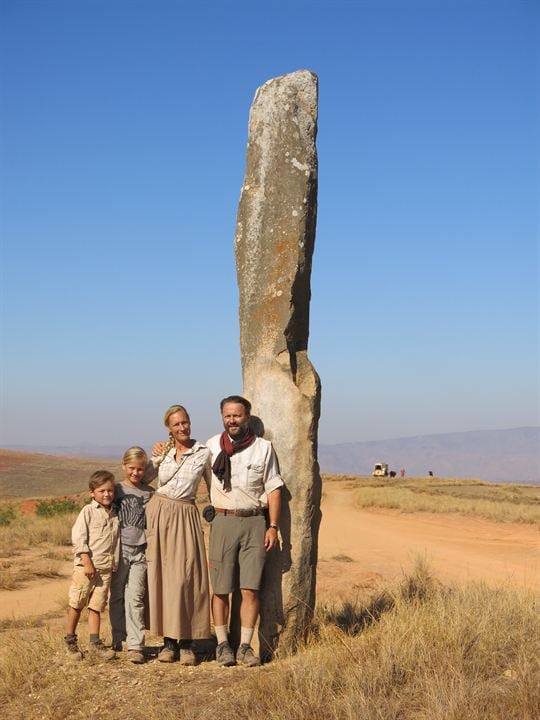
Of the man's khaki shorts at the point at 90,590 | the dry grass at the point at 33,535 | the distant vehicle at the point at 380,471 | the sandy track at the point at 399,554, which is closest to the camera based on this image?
the man's khaki shorts at the point at 90,590

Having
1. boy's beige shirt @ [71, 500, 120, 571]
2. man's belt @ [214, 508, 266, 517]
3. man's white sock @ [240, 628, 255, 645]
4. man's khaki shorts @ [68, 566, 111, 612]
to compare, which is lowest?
man's white sock @ [240, 628, 255, 645]

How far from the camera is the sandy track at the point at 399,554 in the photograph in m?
10.2

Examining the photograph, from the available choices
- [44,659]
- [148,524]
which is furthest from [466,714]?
[44,659]

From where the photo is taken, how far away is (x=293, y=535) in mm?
6168

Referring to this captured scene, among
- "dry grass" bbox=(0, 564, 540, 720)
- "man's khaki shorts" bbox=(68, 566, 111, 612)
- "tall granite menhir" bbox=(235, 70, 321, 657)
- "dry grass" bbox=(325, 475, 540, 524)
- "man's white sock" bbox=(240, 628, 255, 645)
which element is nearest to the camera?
"dry grass" bbox=(0, 564, 540, 720)

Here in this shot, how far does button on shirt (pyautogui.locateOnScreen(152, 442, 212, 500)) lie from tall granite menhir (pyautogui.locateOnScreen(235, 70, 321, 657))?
59 cm

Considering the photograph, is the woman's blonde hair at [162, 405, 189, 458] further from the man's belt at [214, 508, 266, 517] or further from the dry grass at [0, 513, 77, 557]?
the dry grass at [0, 513, 77, 557]

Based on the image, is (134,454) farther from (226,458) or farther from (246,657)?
(246,657)

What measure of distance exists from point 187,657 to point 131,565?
0.81 meters

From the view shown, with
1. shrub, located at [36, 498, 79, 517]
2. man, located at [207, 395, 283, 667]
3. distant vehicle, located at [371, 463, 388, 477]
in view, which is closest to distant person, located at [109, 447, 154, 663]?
man, located at [207, 395, 283, 667]

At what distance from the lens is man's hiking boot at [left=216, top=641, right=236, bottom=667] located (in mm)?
5789

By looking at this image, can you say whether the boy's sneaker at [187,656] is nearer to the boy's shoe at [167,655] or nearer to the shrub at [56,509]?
the boy's shoe at [167,655]

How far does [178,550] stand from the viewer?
5836 millimetres

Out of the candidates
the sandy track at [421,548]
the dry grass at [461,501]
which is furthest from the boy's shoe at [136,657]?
the dry grass at [461,501]
